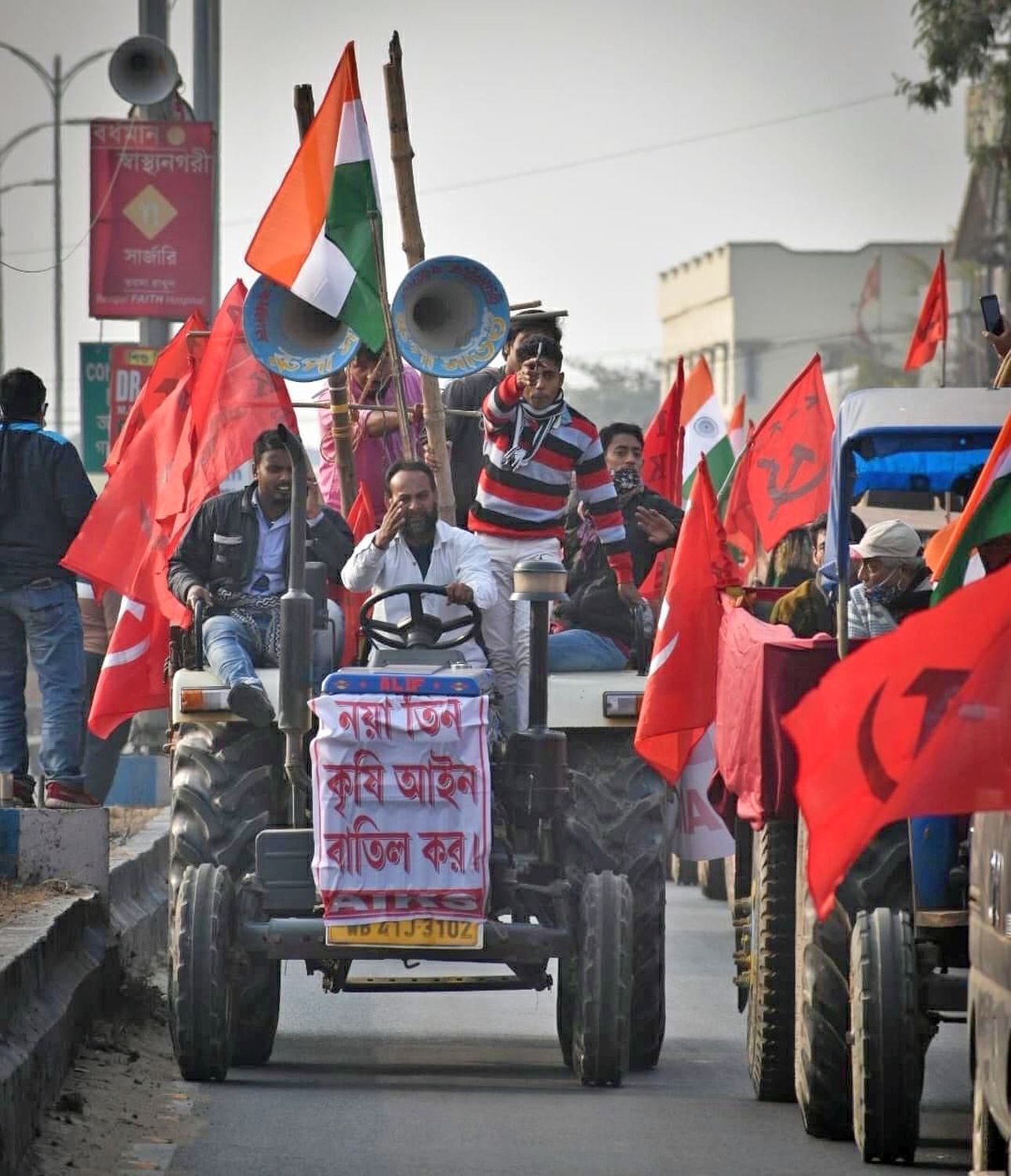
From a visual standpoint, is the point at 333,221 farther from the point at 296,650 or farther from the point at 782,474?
the point at 782,474

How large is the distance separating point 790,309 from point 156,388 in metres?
98.5

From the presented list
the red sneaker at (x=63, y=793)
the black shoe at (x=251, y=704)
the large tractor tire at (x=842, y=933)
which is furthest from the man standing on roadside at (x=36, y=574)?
the large tractor tire at (x=842, y=933)

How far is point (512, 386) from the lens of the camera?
11570 millimetres

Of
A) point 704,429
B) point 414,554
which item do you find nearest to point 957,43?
point 704,429

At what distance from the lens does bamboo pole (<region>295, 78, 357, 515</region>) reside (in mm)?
13102

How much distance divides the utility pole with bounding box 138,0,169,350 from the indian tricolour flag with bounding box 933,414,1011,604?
14893mm

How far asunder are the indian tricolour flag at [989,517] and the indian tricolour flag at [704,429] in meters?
15.0

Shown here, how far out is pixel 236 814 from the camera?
10.4m

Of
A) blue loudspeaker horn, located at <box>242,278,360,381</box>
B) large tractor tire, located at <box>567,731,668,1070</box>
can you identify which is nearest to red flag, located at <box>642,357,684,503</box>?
blue loudspeaker horn, located at <box>242,278,360,381</box>

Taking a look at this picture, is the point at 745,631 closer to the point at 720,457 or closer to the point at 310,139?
the point at 310,139

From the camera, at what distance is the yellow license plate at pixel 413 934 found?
965 cm

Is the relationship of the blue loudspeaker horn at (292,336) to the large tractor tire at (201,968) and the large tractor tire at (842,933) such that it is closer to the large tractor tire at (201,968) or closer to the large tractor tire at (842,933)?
the large tractor tire at (201,968)

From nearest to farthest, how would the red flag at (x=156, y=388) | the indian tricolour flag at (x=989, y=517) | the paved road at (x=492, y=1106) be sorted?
the indian tricolour flag at (x=989, y=517)
the paved road at (x=492, y=1106)
the red flag at (x=156, y=388)

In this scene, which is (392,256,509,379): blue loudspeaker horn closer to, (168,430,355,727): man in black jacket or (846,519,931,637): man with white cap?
(168,430,355,727): man in black jacket
